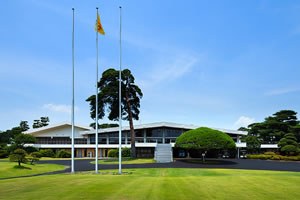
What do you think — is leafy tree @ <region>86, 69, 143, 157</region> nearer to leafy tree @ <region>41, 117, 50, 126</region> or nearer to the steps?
the steps

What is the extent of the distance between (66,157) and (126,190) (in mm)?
→ 42516

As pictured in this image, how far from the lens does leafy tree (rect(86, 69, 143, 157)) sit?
39.1 meters

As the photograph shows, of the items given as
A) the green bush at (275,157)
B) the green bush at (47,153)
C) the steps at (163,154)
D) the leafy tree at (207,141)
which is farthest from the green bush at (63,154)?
the green bush at (275,157)

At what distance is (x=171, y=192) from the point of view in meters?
11.5

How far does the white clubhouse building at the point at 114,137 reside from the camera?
4891cm

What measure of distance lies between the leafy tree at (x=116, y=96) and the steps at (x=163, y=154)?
468cm

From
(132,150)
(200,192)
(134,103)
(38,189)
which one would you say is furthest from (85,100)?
(200,192)

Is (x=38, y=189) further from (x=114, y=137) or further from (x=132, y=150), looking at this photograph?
(x=114, y=137)

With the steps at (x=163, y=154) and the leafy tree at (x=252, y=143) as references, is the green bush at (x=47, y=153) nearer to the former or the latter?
the steps at (x=163, y=154)

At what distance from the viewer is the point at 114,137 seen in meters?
54.0

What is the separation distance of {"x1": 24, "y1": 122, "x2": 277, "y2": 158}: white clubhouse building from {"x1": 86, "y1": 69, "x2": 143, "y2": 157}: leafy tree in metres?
7.01

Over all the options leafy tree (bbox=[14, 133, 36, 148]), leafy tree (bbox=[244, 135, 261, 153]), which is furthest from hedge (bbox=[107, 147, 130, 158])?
leafy tree (bbox=[244, 135, 261, 153])

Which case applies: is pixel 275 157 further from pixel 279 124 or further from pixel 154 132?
pixel 154 132

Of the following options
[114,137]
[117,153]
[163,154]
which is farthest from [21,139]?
[163,154]
